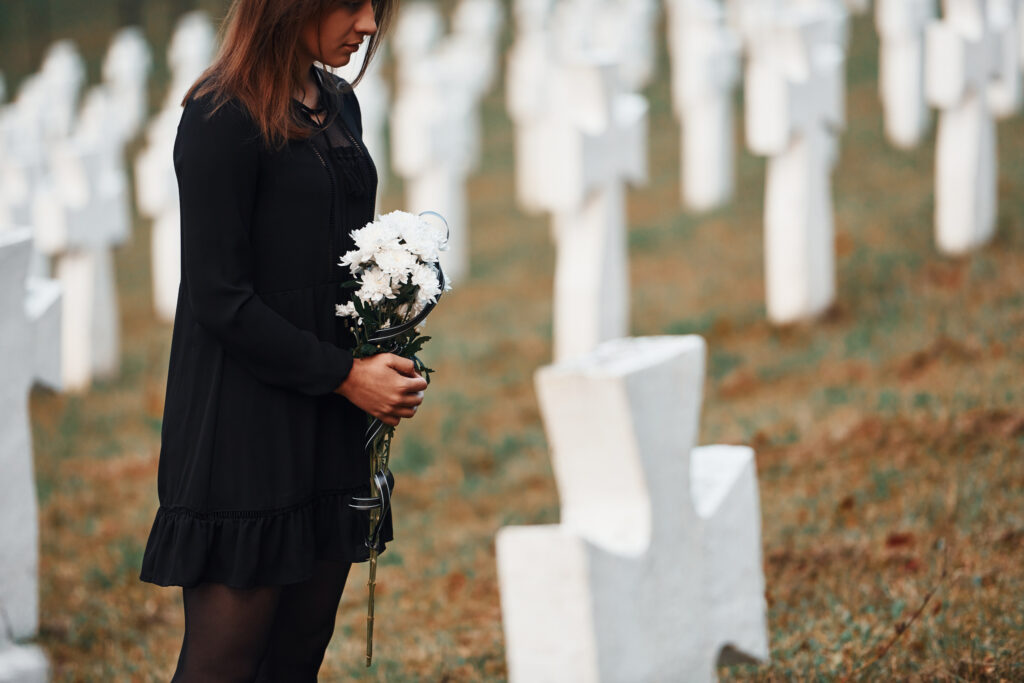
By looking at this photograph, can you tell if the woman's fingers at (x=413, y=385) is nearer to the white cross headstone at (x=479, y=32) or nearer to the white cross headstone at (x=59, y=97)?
the white cross headstone at (x=59, y=97)

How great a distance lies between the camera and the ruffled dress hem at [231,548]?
2.53 metres

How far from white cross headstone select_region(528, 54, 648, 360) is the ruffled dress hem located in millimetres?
4229

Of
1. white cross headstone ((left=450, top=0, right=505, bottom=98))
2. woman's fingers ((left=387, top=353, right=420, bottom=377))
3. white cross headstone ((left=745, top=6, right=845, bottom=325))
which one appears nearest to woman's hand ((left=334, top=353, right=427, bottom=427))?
woman's fingers ((left=387, top=353, right=420, bottom=377))

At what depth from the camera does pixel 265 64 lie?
8.45 feet

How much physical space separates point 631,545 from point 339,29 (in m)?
1.20

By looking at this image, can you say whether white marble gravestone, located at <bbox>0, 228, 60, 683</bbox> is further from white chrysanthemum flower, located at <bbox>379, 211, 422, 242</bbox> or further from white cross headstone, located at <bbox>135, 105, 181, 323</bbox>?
white cross headstone, located at <bbox>135, 105, 181, 323</bbox>

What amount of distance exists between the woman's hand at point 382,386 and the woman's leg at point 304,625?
15.3 inches

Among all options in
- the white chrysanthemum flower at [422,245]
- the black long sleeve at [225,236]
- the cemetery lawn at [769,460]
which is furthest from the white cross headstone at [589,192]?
the black long sleeve at [225,236]

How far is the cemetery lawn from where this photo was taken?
Answer: 12.6 feet

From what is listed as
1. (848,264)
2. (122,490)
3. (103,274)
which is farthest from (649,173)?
(122,490)

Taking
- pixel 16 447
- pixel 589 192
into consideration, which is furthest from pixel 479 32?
pixel 16 447

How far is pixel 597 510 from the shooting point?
2623 mm

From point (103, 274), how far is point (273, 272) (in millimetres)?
7059

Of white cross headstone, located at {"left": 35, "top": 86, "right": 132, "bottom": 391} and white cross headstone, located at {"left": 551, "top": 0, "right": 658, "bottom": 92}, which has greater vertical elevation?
white cross headstone, located at {"left": 551, "top": 0, "right": 658, "bottom": 92}
